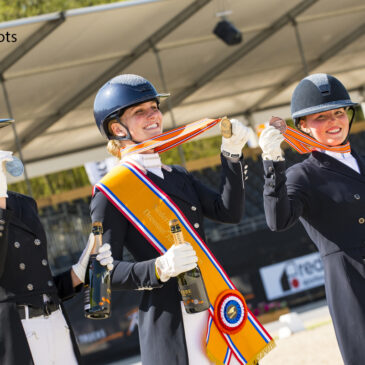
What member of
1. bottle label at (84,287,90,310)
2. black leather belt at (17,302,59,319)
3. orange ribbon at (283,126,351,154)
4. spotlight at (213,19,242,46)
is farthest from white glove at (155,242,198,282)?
spotlight at (213,19,242,46)

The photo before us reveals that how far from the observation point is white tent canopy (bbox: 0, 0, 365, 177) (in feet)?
28.0

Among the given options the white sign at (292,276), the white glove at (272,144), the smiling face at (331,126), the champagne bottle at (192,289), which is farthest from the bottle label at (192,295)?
the white sign at (292,276)

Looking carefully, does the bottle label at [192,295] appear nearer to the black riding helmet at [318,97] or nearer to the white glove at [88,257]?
the white glove at [88,257]

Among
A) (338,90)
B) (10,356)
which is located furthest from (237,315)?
(338,90)

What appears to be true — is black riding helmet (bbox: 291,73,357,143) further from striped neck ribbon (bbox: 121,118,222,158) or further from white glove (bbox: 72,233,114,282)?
white glove (bbox: 72,233,114,282)

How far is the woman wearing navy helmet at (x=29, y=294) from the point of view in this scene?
2.60m

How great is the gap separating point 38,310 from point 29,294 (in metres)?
0.07

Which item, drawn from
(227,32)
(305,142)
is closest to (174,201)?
(305,142)

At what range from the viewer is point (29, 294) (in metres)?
2.70

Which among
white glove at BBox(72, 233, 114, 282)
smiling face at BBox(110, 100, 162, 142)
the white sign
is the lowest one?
the white sign

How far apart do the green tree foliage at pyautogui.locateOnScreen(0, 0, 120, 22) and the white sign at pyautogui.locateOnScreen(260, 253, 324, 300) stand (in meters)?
15.7

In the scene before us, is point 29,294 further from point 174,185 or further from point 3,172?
point 174,185

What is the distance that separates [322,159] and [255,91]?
10.1 m

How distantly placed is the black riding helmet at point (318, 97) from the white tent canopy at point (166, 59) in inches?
184
